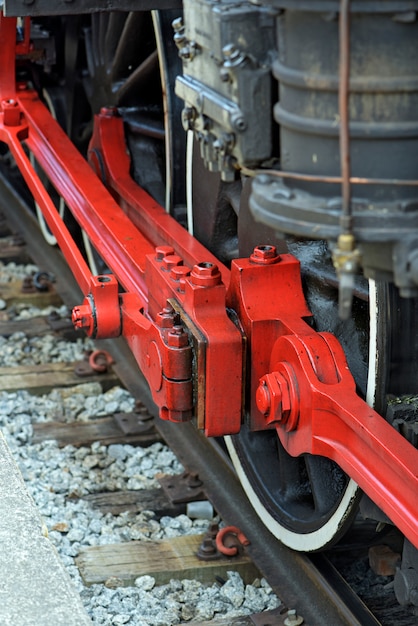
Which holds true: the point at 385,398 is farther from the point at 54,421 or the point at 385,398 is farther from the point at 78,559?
the point at 54,421

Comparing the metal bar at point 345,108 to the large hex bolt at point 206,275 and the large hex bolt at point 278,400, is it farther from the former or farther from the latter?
the large hex bolt at point 206,275

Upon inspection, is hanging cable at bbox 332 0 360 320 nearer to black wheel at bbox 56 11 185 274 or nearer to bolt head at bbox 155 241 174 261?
bolt head at bbox 155 241 174 261

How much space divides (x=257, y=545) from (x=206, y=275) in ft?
2.83

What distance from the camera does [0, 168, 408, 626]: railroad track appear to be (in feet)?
9.31

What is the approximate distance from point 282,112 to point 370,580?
1.67 m

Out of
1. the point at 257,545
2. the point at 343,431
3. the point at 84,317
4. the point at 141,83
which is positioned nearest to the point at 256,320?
the point at 343,431

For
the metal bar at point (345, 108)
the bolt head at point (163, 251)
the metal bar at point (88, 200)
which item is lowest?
the metal bar at point (88, 200)

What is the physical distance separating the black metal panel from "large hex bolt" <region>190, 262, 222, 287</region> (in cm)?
77

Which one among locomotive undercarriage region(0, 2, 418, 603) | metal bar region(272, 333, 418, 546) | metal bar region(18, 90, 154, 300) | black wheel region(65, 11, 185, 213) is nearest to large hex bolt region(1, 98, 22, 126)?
metal bar region(18, 90, 154, 300)

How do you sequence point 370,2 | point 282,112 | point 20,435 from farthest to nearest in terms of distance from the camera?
point 20,435, point 282,112, point 370,2

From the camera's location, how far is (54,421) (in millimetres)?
4078

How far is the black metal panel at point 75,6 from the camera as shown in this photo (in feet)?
10.0

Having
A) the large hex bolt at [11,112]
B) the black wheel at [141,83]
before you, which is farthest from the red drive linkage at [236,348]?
the large hex bolt at [11,112]

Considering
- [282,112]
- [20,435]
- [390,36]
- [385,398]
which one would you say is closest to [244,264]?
[385,398]
